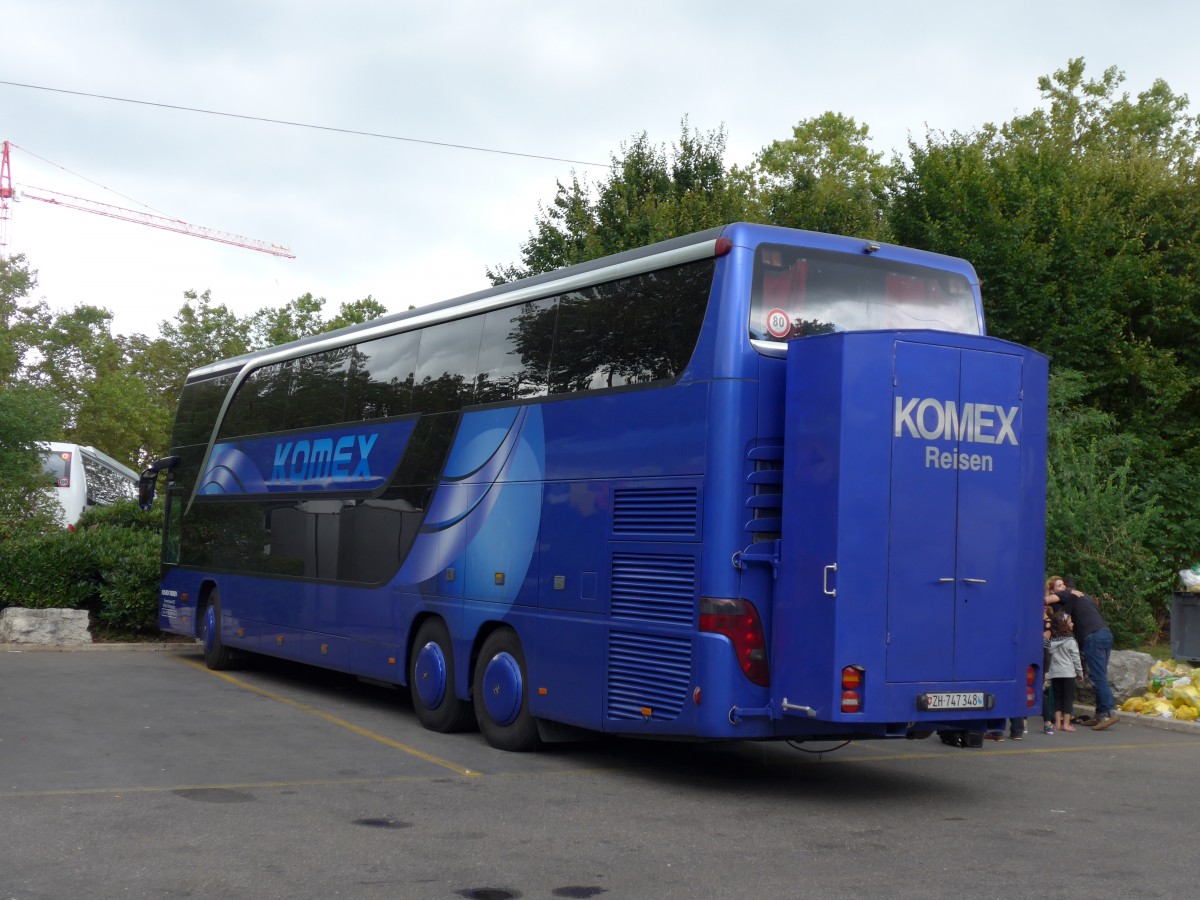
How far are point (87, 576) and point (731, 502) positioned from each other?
50.4 ft

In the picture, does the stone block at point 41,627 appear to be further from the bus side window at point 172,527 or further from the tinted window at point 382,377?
the tinted window at point 382,377

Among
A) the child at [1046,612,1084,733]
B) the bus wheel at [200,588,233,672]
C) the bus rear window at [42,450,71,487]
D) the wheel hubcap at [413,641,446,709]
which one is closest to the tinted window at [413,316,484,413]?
the wheel hubcap at [413,641,446,709]

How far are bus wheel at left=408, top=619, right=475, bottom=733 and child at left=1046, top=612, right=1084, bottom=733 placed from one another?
6559 mm

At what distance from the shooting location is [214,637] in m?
18.8

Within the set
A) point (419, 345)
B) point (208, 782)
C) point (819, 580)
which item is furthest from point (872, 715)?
point (419, 345)

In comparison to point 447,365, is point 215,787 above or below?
below

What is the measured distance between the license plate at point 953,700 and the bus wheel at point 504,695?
3.68 meters

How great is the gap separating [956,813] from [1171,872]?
199 cm

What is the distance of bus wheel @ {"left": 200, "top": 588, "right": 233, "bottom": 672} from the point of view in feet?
61.1

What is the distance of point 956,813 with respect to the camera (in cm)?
941

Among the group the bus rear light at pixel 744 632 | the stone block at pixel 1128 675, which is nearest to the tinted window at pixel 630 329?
the bus rear light at pixel 744 632

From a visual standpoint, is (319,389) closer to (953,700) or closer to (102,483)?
(953,700)

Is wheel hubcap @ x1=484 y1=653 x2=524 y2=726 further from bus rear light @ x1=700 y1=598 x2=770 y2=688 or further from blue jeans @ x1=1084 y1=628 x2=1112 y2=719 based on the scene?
blue jeans @ x1=1084 y1=628 x2=1112 y2=719

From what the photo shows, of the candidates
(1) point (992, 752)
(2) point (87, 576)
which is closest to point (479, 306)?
(1) point (992, 752)
